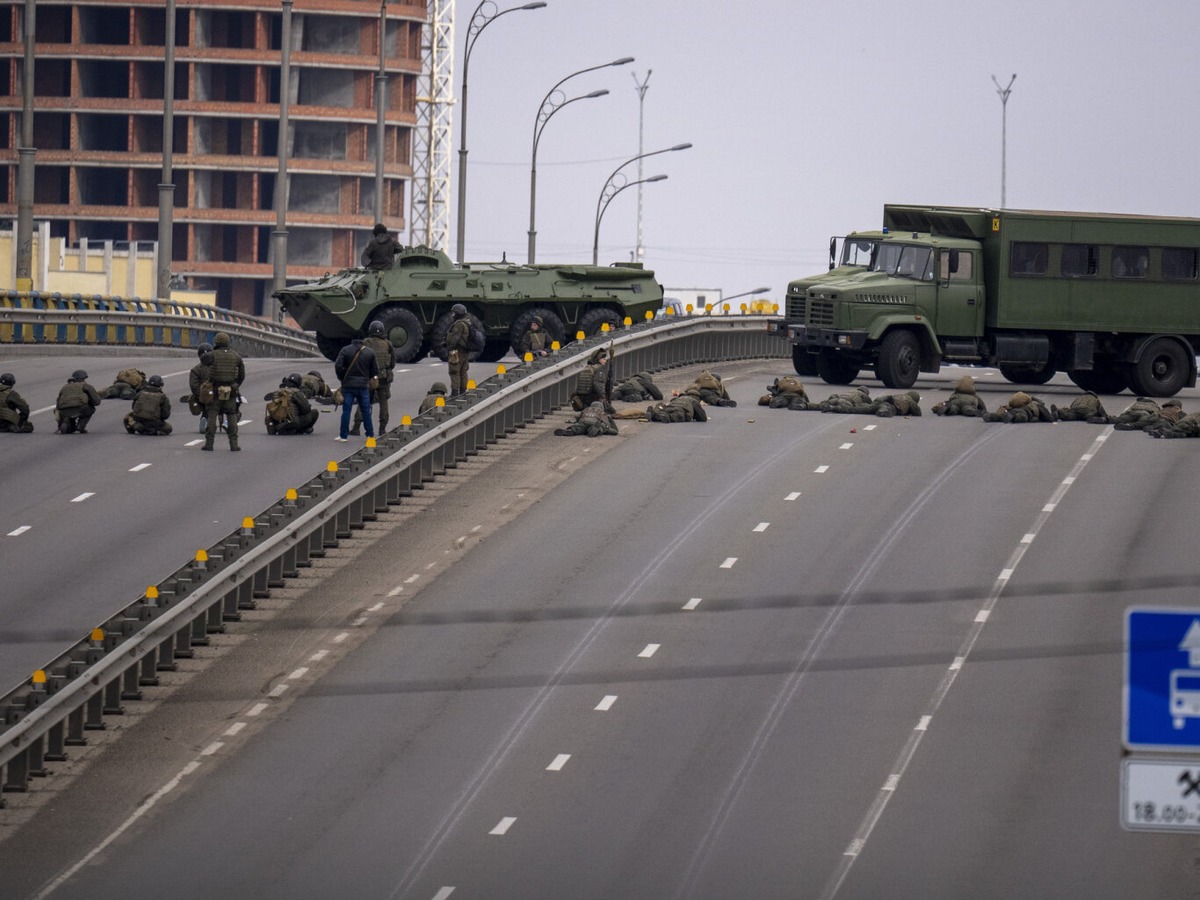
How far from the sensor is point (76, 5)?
10806 cm

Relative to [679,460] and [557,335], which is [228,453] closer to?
[679,460]

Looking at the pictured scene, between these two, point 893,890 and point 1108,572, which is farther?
point 1108,572

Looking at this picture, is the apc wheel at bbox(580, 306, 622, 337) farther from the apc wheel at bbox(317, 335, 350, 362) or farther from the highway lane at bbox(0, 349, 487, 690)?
the highway lane at bbox(0, 349, 487, 690)

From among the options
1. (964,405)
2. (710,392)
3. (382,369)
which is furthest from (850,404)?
(382,369)

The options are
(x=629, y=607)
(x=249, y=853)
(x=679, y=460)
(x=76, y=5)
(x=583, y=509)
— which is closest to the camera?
(x=249, y=853)

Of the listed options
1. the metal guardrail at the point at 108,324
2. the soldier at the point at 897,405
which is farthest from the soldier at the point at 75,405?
the metal guardrail at the point at 108,324

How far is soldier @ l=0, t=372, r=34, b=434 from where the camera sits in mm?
31922

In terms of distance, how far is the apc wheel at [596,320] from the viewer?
134 feet

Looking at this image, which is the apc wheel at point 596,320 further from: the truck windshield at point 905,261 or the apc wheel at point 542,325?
the truck windshield at point 905,261

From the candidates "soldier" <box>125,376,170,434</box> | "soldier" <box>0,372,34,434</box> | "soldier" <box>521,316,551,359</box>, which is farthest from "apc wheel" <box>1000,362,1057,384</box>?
"soldier" <box>0,372,34,434</box>

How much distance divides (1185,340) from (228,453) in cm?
1754

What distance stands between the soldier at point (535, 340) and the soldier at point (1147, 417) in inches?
433

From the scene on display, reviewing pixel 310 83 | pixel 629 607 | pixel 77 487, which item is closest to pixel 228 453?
pixel 77 487

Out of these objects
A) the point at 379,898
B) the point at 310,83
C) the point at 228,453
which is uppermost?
the point at 310,83
